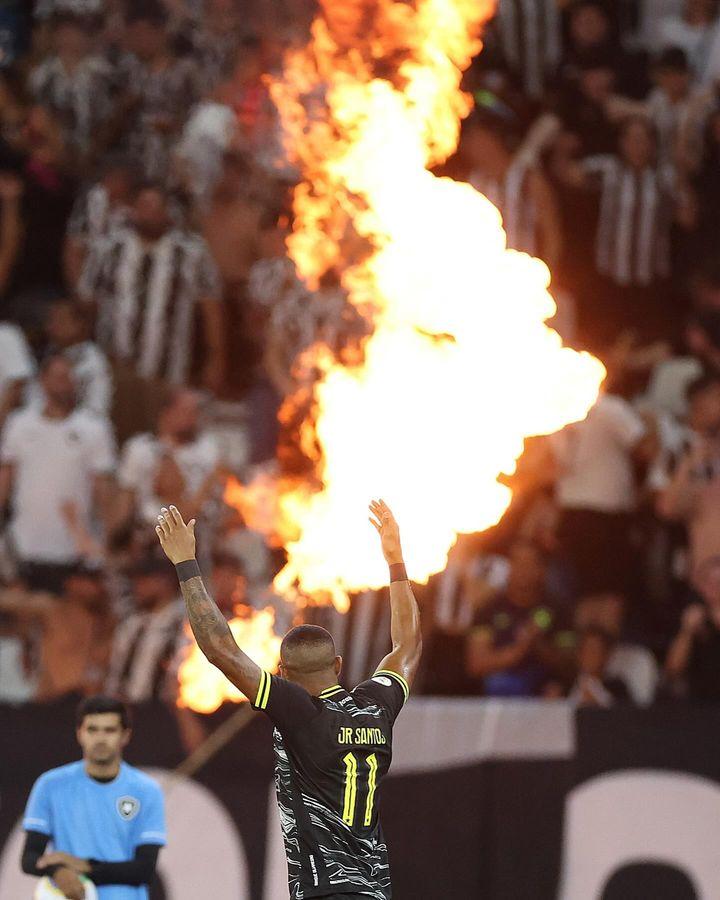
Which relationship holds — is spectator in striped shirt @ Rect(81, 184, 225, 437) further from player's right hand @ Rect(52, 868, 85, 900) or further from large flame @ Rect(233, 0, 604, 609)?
player's right hand @ Rect(52, 868, 85, 900)

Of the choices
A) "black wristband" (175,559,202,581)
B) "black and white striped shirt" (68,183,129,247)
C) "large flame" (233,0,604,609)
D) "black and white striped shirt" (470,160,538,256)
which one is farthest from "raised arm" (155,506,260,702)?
"black and white striped shirt" (470,160,538,256)

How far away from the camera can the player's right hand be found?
7801 millimetres

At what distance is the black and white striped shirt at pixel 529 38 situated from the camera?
52.4 ft

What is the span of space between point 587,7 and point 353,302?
16.0 ft

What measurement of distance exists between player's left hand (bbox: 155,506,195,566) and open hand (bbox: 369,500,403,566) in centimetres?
99

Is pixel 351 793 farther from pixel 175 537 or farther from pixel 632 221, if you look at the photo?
pixel 632 221

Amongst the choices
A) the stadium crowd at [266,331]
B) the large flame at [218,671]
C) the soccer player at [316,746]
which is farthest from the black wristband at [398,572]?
the stadium crowd at [266,331]

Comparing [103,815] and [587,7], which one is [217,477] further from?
[587,7]

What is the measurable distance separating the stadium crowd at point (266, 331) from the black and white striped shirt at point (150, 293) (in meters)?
0.02

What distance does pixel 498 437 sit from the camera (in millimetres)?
8477

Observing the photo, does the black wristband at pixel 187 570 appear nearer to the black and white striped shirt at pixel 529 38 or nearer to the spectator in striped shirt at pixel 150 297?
the spectator in striped shirt at pixel 150 297

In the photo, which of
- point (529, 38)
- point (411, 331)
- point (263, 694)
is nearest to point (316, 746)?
point (263, 694)

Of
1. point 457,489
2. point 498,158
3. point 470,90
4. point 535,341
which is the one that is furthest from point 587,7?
point 457,489

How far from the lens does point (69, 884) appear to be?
7809mm
